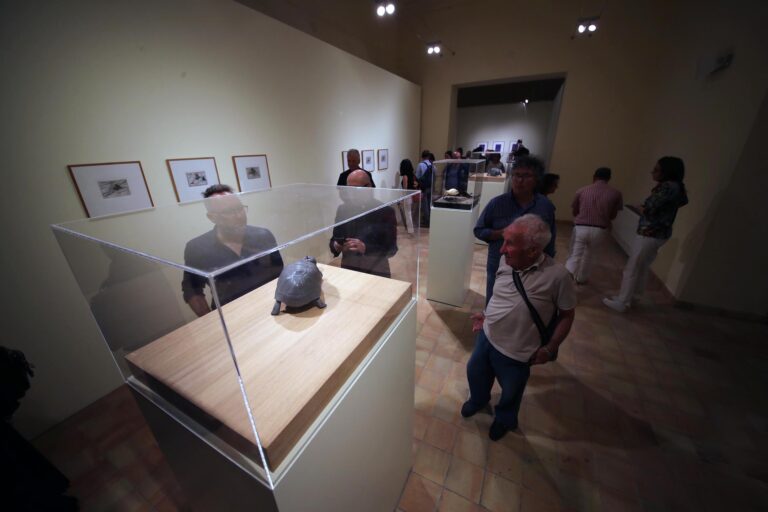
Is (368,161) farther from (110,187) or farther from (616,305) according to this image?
(616,305)

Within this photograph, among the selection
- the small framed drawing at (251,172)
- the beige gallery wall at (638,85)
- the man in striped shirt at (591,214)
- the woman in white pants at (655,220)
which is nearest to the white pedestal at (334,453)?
the small framed drawing at (251,172)

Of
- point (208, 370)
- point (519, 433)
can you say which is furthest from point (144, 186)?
point (519, 433)

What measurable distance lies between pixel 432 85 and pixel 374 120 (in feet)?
10.1

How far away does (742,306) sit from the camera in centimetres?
330

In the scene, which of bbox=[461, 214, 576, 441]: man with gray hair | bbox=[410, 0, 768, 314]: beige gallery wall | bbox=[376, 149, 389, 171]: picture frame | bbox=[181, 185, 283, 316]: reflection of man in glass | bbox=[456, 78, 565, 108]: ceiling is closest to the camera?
bbox=[181, 185, 283, 316]: reflection of man in glass

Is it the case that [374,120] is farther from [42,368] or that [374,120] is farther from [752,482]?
[752,482]

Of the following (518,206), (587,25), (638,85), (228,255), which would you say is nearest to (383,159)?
(587,25)

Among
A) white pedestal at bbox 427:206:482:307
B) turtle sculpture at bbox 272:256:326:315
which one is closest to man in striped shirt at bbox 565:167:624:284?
white pedestal at bbox 427:206:482:307

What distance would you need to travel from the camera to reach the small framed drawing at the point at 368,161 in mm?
5915

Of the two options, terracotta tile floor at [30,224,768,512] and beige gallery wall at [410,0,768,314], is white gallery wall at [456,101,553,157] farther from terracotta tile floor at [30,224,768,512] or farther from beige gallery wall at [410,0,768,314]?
terracotta tile floor at [30,224,768,512]

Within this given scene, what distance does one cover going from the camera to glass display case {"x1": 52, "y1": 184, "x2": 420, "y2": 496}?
0.78m

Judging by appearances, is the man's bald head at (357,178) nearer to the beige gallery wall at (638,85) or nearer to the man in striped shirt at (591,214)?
the man in striped shirt at (591,214)

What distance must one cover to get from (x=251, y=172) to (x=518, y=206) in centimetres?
303

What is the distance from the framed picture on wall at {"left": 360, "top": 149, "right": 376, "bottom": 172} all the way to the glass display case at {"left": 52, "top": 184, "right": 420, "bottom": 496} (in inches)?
180
